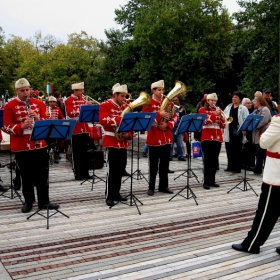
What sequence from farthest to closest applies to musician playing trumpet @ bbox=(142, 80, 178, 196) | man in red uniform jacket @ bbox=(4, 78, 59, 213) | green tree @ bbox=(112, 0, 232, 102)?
green tree @ bbox=(112, 0, 232, 102) < musician playing trumpet @ bbox=(142, 80, 178, 196) < man in red uniform jacket @ bbox=(4, 78, 59, 213)

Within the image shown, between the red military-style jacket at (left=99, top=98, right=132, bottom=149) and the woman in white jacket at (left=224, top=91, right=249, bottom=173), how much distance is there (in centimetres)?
431

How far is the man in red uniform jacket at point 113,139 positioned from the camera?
7141mm

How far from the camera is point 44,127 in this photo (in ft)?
19.9

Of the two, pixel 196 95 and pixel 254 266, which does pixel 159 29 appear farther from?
pixel 254 266

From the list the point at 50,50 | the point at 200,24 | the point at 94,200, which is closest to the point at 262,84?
the point at 200,24

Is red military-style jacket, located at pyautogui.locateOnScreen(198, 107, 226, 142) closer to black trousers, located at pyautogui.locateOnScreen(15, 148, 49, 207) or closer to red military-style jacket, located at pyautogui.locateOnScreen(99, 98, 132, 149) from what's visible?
red military-style jacket, located at pyautogui.locateOnScreen(99, 98, 132, 149)

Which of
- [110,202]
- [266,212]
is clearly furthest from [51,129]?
[266,212]

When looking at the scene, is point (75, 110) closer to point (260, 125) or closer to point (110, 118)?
point (110, 118)

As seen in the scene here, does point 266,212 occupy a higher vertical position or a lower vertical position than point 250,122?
lower

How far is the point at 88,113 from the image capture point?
8812mm

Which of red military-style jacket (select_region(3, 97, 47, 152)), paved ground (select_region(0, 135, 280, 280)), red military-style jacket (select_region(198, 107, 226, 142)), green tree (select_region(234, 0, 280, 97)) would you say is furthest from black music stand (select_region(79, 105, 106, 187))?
green tree (select_region(234, 0, 280, 97))

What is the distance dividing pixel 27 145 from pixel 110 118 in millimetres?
1453

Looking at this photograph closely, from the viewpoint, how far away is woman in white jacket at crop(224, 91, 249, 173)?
34.7 ft

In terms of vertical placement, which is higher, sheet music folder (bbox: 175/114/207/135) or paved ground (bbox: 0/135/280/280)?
sheet music folder (bbox: 175/114/207/135)
